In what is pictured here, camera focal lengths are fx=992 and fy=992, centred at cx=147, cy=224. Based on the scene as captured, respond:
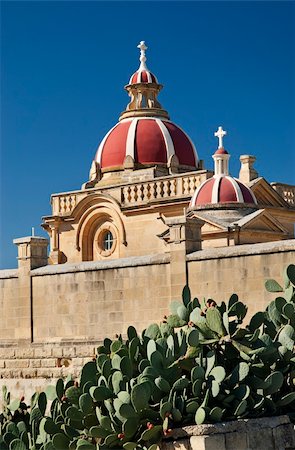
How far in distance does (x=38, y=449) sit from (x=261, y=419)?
2170 mm

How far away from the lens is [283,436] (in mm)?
9031

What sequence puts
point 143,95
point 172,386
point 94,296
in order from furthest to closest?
1. point 143,95
2. point 94,296
3. point 172,386

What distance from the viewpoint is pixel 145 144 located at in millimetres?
30109

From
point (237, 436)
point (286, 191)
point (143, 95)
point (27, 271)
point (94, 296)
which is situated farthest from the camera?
point (143, 95)

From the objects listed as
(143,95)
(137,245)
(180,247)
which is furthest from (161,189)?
(180,247)

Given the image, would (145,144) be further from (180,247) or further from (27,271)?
(180,247)

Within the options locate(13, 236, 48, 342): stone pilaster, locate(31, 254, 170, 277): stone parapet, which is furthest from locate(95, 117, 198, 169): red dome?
locate(31, 254, 170, 277): stone parapet

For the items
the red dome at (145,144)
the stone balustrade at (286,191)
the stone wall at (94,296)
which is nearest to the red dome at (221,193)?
the stone balustrade at (286,191)

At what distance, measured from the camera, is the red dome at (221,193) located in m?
24.4

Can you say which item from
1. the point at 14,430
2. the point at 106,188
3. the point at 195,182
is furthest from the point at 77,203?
the point at 14,430

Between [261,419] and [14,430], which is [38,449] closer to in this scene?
[14,430]

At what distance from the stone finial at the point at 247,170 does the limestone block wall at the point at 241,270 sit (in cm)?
1352

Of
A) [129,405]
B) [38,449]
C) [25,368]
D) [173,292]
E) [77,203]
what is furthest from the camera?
[77,203]

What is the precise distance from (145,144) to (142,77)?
3381 millimetres
